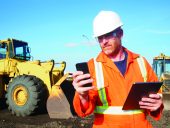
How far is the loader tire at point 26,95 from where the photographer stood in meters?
11.3

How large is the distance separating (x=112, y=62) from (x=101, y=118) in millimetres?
555

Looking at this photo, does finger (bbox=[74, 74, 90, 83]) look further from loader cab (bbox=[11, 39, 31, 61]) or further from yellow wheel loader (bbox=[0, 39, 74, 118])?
loader cab (bbox=[11, 39, 31, 61])

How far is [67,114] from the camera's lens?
1080 centimetres

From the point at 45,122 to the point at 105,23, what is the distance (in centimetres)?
719

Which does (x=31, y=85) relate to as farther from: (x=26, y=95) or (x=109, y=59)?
(x=109, y=59)

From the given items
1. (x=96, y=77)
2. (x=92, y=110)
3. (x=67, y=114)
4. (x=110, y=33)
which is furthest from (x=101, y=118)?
(x=67, y=114)

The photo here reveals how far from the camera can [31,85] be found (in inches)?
448

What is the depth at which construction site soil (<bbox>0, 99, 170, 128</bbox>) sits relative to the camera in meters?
9.34

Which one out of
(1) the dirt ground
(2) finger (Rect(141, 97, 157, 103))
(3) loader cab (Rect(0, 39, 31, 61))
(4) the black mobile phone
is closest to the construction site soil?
(1) the dirt ground

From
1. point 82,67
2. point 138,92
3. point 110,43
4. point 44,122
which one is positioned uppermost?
point 110,43

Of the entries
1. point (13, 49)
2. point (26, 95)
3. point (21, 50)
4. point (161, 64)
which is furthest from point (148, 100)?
point (161, 64)

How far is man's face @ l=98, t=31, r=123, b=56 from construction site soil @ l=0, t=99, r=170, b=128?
609 centimetres

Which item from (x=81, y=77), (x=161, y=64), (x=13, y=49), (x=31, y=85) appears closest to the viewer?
(x=81, y=77)

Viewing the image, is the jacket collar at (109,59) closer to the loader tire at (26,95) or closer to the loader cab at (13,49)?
the loader tire at (26,95)
